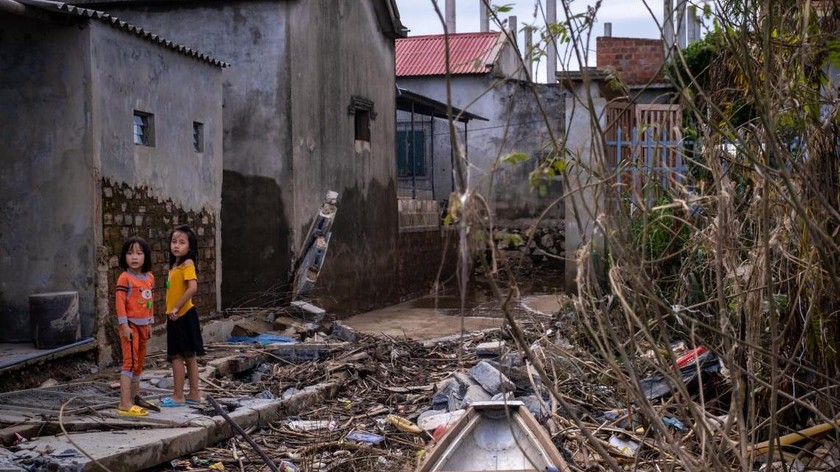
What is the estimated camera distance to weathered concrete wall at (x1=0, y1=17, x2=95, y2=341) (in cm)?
985

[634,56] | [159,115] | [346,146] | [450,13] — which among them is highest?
[450,13]

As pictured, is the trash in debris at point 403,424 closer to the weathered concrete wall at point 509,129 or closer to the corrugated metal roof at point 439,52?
the weathered concrete wall at point 509,129

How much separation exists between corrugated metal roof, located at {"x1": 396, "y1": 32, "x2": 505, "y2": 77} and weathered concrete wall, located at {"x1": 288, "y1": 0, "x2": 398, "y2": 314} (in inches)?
366

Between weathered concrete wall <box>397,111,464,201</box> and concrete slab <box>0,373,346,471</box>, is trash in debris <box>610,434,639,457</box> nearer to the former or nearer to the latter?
concrete slab <box>0,373,346,471</box>

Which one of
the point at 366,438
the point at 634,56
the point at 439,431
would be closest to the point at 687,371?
the point at 439,431

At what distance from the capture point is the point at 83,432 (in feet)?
23.0

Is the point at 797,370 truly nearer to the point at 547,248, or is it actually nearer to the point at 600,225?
the point at 600,225

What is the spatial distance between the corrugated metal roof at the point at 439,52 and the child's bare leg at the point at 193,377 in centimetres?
2089

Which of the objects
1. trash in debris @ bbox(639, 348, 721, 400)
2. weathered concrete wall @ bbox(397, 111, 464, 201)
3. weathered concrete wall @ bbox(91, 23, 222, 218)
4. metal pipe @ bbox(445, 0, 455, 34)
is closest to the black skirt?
weathered concrete wall @ bbox(91, 23, 222, 218)

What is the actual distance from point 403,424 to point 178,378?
1.87m

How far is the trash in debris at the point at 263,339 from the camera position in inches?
469

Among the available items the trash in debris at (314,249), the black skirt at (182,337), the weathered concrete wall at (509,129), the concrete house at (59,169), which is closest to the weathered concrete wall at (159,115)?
the concrete house at (59,169)

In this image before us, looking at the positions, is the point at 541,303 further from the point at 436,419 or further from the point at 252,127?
the point at 436,419

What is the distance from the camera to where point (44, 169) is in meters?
9.95
